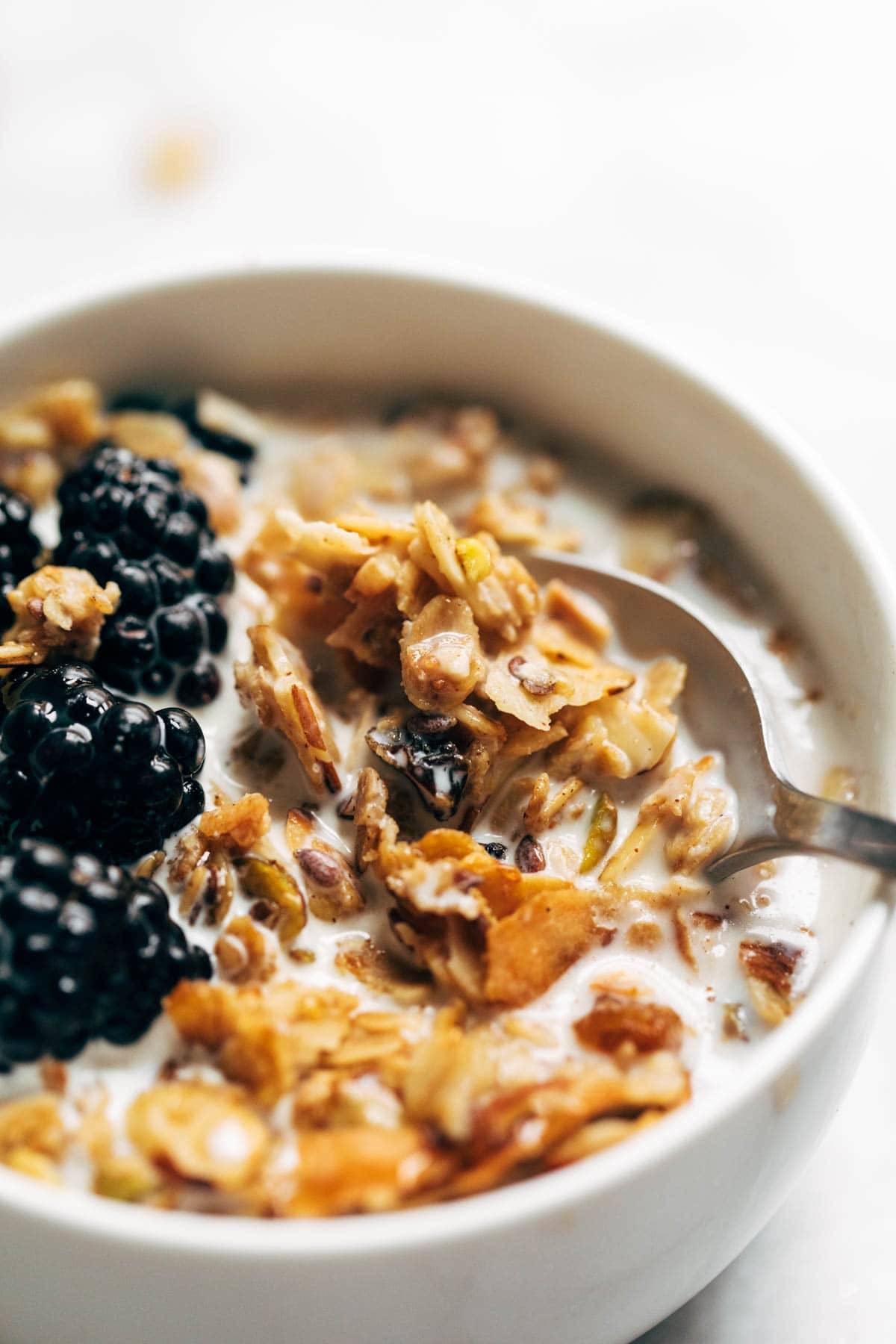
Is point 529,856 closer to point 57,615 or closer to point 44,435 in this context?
point 57,615

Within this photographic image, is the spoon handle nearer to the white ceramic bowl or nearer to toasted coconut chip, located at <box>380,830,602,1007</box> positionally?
the white ceramic bowl

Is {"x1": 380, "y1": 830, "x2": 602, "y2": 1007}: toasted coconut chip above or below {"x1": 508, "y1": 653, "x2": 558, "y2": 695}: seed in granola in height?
below

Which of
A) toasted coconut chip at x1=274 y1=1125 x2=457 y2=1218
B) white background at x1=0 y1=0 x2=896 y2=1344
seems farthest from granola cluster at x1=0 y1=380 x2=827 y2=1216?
white background at x1=0 y1=0 x2=896 y2=1344

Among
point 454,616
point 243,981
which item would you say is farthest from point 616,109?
point 243,981

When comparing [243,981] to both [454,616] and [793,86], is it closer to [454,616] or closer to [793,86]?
[454,616]

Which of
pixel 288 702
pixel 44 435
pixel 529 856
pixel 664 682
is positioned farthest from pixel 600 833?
pixel 44 435

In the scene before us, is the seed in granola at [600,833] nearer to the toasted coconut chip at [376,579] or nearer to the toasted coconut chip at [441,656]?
the toasted coconut chip at [441,656]
